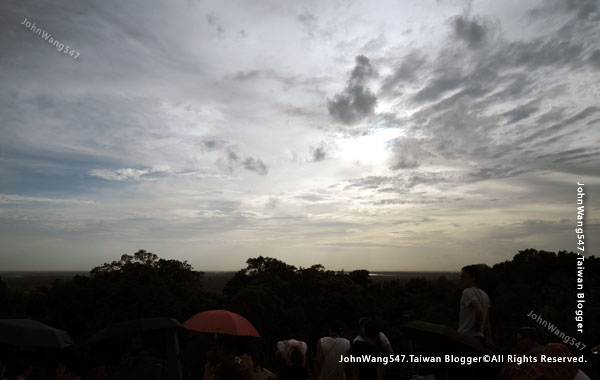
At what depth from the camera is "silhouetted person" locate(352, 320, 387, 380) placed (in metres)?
5.80

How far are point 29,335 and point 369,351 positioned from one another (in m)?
6.65

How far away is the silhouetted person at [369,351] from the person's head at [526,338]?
223 centimetres

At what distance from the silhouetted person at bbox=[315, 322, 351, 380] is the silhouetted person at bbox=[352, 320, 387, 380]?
63 centimetres

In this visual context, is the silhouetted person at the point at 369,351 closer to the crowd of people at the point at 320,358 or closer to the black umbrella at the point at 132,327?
the crowd of people at the point at 320,358

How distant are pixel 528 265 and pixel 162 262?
124 ft

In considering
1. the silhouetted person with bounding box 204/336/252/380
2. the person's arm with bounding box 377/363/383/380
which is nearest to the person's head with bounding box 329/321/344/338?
the person's arm with bounding box 377/363/383/380

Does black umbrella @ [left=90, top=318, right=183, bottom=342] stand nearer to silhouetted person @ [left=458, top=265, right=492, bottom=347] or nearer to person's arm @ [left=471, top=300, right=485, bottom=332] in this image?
silhouetted person @ [left=458, top=265, right=492, bottom=347]

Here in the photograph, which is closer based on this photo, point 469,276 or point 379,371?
point 379,371

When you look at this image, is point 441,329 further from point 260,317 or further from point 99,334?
point 260,317

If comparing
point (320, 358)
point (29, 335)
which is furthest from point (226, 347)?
point (29, 335)

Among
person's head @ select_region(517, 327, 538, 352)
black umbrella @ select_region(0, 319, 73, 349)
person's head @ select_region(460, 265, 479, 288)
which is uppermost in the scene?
person's head @ select_region(460, 265, 479, 288)

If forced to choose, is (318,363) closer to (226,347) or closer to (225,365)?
(226,347)

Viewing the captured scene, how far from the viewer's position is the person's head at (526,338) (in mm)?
6367

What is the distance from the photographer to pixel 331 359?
21.7 feet
